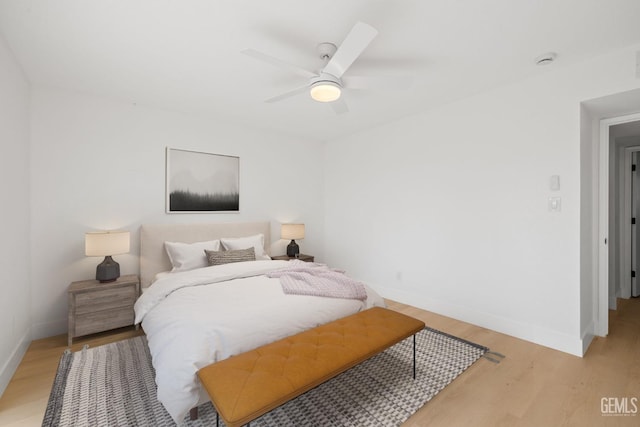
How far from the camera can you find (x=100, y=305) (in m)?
2.76

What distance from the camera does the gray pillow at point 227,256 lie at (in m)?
3.28

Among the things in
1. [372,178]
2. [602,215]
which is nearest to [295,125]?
[372,178]

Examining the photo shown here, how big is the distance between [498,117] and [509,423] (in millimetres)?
2642

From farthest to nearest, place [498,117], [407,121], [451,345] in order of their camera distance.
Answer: [407,121] → [498,117] → [451,345]

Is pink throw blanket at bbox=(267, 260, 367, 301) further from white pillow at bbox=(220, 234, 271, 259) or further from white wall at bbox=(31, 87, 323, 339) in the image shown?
white wall at bbox=(31, 87, 323, 339)

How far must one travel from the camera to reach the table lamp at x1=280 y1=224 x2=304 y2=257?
4.28m

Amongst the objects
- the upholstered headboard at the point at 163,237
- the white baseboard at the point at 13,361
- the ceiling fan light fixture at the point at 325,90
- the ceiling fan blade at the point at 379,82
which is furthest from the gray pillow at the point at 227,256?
the ceiling fan blade at the point at 379,82

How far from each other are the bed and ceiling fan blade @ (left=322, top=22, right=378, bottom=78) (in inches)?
68.9

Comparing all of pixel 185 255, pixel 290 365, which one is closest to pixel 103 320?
pixel 185 255

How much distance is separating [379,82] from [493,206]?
1.83 m

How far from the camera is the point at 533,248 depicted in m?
2.71

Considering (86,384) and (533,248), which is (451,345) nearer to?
(533,248)

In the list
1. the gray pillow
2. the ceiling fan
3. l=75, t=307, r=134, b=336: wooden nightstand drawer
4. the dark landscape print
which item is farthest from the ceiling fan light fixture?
l=75, t=307, r=134, b=336: wooden nightstand drawer

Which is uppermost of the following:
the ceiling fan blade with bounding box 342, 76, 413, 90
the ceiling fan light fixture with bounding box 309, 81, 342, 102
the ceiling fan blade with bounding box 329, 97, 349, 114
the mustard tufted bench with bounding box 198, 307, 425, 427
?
the ceiling fan blade with bounding box 342, 76, 413, 90
